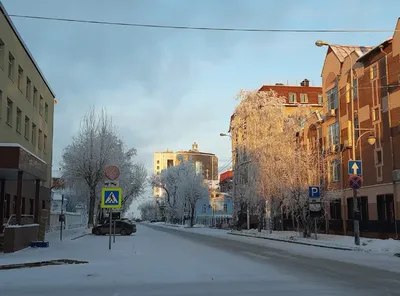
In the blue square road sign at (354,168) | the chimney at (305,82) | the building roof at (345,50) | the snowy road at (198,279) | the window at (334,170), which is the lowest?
the snowy road at (198,279)

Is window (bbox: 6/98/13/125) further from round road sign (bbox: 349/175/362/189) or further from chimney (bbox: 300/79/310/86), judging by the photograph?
chimney (bbox: 300/79/310/86)

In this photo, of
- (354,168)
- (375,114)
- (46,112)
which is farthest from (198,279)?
(46,112)

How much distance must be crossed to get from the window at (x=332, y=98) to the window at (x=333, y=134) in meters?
1.51

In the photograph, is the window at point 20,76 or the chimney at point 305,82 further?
the chimney at point 305,82

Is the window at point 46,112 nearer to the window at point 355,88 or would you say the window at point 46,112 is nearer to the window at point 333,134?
the window at point 333,134

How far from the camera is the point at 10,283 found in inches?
445

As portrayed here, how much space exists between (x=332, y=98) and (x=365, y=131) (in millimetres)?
6792

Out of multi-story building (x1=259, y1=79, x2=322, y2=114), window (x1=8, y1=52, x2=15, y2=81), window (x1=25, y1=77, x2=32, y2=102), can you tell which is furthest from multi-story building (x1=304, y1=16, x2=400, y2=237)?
multi-story building (x1=259, y1=79, x2=322, y2=114)

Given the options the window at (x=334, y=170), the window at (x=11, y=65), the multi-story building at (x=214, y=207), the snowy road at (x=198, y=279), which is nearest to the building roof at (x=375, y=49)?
the window at (x=334, y=170)

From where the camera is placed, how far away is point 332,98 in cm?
3959

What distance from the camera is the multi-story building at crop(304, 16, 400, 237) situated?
30156mm

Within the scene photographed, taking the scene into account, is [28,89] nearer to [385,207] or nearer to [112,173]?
[112,173]

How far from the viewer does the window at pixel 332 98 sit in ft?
127

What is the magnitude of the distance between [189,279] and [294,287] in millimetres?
2900
